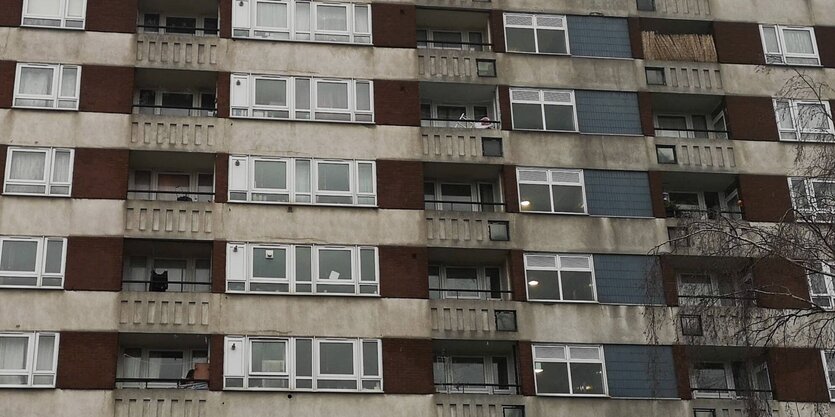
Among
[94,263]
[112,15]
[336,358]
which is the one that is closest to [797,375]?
[336,358]

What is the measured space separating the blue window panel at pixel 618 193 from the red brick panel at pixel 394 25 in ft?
25.6

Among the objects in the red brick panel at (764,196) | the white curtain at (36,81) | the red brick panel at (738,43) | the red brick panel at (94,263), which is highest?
the red brick panel at (738,43)

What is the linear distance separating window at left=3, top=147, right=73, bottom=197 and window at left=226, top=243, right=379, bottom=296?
569cm

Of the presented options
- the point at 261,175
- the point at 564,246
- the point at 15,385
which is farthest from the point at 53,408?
the point at 564,246

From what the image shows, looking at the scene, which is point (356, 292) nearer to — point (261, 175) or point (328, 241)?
point (328, 241)

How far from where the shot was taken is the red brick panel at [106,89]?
38.1 metres

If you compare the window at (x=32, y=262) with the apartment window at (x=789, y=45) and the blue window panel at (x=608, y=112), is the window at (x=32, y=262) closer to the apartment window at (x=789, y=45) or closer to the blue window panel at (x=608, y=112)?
the blue window panel at (x=608, y=112)

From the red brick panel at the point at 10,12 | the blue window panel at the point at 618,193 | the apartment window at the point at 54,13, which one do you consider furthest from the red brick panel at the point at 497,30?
the red brick panel at the point at 10,12

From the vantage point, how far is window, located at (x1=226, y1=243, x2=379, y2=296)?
36.9m

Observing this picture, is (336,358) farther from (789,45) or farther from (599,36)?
(789,45)

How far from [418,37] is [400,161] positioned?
19.8 ft

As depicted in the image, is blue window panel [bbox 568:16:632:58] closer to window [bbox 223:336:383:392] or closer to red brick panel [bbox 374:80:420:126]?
red brick panel [bbox 374:80:420:126]

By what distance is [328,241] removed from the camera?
124 ft

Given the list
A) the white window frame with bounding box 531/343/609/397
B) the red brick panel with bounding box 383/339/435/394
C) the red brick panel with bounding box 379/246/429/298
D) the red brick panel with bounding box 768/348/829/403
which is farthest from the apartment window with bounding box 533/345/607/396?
the red brick panel with bounding box 768/348/829/403
